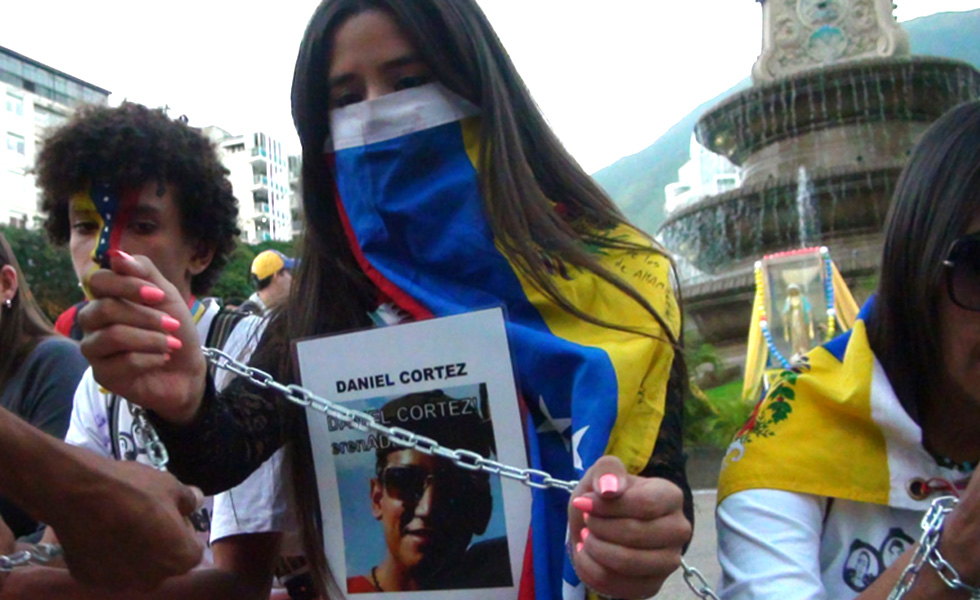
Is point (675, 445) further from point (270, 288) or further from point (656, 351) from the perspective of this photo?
point (270, 288)

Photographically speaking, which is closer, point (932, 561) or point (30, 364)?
point (932, 561)

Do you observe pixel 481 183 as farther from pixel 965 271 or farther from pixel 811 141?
pixel 811 141

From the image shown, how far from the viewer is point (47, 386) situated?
8.27ft

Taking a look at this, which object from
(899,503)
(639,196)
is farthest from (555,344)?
(639,196)

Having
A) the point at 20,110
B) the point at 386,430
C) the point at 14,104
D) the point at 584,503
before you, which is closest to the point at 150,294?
the point at 386,430

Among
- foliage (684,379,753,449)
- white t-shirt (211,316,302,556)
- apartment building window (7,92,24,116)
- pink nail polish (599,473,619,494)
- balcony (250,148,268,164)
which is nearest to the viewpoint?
pink nail polish (599,473,619,494)

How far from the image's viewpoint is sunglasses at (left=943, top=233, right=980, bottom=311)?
152 cm

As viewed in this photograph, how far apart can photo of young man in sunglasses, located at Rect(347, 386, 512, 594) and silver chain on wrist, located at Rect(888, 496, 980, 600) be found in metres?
0.56

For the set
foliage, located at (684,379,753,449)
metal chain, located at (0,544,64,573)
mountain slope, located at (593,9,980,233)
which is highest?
mountain slope, located at (593,9,980,233)

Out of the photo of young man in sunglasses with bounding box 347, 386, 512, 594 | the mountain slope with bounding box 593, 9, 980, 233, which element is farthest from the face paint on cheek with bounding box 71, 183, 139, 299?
the mountain slope with bounding box 593, 9, 980, 233

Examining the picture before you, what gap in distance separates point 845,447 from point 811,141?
15.0 metres

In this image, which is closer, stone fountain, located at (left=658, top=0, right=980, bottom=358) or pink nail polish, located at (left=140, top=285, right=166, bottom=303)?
pink nail polish, located at (left=140, top=285, right=166, bottom=303)

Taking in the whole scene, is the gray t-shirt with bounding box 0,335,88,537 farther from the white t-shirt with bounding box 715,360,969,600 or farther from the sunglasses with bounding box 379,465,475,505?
the white t-shirt with bounding box 715,360,969,600

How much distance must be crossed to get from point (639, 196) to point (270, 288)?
72472 millimetres
